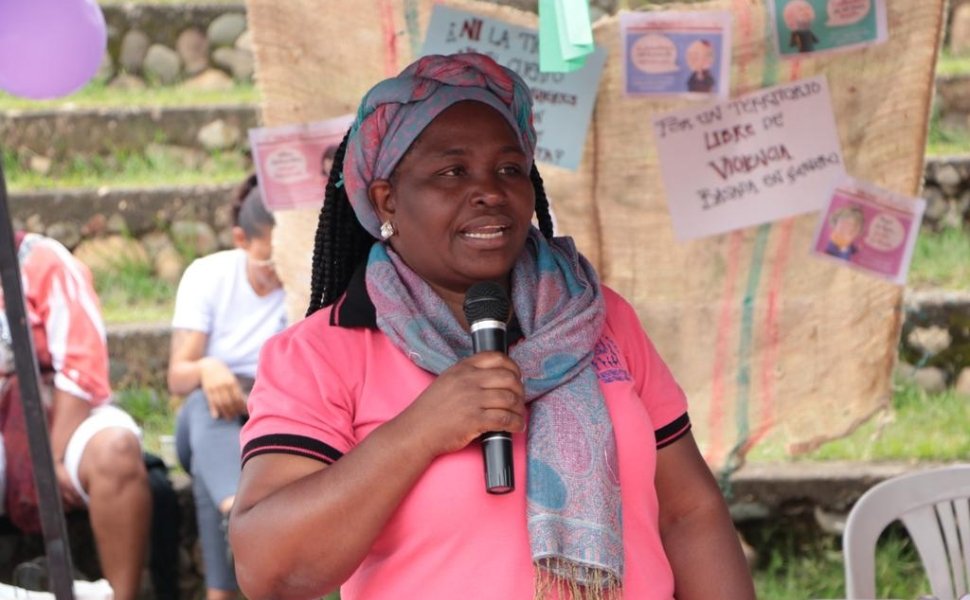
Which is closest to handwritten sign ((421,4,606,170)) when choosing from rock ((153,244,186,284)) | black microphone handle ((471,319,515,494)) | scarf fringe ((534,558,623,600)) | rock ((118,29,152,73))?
black microphone handle ((471,319,515,494))

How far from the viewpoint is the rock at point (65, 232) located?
5945 millimetres

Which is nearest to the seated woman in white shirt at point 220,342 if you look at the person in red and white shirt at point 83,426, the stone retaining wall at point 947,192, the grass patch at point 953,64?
the person in red and white shirt at point 83,426

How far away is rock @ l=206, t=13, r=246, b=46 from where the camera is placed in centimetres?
659

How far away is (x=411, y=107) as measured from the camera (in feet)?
7.34

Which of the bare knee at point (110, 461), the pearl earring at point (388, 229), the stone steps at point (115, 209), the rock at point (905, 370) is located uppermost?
the pearl earring at point (388, 229)

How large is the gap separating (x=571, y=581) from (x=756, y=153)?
1978mm

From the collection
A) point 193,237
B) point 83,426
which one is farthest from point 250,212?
point 193,237

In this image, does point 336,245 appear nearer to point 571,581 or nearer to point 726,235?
point 571,581

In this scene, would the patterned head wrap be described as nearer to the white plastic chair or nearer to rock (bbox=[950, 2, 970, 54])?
the white plastic chair

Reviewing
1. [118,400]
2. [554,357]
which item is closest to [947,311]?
[118,400]

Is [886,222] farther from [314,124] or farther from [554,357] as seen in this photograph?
[554,357]

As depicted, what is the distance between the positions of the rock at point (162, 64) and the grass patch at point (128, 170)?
51 centimetres

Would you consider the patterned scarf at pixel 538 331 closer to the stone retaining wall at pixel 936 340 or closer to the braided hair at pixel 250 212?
the braided hair at pixel 250 212

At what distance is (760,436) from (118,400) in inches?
105
